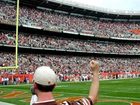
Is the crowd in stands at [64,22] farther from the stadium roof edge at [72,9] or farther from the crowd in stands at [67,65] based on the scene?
the crowd in stands at [67,65]

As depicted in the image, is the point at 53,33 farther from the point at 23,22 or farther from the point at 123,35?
the point at 123,35

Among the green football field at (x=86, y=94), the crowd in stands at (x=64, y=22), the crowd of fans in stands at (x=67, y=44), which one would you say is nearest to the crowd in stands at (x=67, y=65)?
the crowd of fans in stands at (x=67, y=44)

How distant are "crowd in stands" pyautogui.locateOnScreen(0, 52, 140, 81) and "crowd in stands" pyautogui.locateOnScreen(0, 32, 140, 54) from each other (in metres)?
1.21

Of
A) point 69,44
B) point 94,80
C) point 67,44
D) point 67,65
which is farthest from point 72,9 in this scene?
point 94,80

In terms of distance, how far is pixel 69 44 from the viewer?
50594 millimetres

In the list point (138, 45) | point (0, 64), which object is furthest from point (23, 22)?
point (138, 45)

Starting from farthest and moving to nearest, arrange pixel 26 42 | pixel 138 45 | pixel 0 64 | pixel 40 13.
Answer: pixel 138 45
pixel 40 13
pixel 26 42
pixel 0 64

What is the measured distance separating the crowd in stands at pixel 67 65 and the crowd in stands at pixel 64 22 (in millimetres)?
3659

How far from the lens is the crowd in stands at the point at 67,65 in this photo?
1581 inches

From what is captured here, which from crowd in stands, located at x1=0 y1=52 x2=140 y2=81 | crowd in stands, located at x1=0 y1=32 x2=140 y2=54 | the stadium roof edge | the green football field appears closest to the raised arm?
the green football field

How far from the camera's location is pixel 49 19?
49.8 metres

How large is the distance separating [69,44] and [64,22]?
3.31 metres

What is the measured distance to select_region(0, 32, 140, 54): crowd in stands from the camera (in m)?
42.6

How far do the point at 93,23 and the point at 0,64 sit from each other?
24.1 meters
